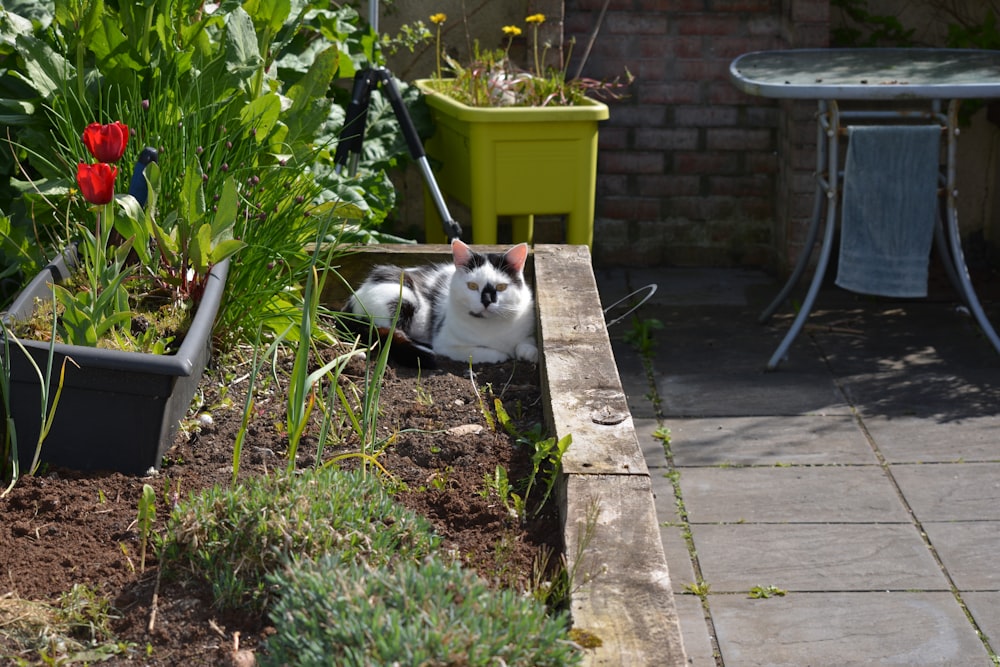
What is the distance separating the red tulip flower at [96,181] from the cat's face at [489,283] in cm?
117

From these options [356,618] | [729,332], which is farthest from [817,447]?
[356,618]

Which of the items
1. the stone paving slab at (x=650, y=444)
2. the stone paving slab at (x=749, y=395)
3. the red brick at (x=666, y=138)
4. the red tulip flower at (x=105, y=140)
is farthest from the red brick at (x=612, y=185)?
the red tulip flower at (x=105, y=140)

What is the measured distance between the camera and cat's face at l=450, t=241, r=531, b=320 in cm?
282

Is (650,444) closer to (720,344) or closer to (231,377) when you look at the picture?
(720,344)

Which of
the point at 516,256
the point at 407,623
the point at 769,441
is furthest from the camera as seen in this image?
the point at 769,441

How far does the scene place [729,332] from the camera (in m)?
4.37

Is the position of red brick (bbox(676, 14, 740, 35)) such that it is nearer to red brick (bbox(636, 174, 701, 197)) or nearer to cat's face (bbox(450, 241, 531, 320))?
red brick (bbox(636, 174, 701, 197))

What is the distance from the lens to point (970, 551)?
106 inches

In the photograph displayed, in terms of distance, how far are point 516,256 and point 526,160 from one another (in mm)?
1444

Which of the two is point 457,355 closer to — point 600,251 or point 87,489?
point 87,489

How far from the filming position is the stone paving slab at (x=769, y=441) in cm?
321

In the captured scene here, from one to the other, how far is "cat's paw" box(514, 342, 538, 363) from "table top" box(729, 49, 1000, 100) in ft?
4.70

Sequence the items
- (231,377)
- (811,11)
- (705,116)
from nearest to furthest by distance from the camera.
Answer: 1. (231,377)
2. (811,11)
3. (705,116)

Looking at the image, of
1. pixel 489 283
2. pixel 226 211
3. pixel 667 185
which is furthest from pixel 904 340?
pixel 226 211
